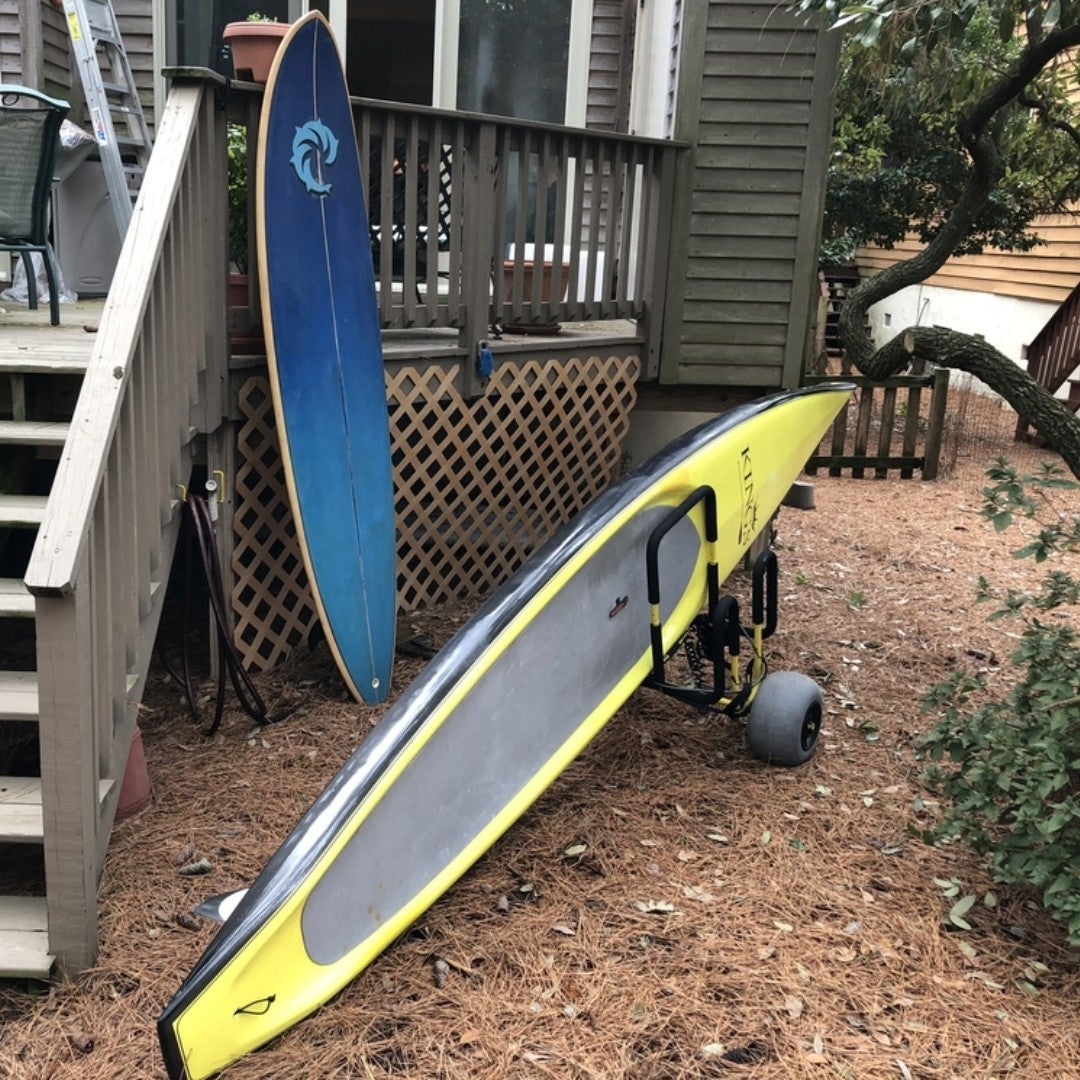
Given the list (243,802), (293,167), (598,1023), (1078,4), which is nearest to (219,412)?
(293,167)

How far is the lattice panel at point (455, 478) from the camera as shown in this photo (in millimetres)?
4254

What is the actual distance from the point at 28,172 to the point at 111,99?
2.33 metres

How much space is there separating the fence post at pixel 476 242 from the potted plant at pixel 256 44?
98 centimetres

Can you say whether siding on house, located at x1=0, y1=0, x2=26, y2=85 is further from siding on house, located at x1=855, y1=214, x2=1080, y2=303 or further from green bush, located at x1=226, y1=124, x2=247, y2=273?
siding on house, located at x1=855, y1=214, x2=1080, y2=303

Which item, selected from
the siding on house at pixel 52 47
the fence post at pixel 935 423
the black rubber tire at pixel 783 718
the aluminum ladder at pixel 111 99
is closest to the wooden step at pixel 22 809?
the black rubber tire at pixel 783 718

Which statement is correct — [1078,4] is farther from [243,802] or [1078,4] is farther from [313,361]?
[243,802]

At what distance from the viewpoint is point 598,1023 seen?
8.39ft

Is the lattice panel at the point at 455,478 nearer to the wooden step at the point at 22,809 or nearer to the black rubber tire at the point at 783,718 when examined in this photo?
the wooden step at the point at 22,809

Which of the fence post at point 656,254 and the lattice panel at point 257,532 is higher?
the fence post at point 656,254

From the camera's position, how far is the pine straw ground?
2.46 metres

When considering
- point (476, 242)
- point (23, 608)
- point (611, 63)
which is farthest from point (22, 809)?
point (611, 63)

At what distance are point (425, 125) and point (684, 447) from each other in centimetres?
181

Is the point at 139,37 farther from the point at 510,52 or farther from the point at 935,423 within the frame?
the point at 935,423

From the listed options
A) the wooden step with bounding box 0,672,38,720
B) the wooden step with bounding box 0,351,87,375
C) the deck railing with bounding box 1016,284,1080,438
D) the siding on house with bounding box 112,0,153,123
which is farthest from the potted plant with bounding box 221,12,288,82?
the deck railing with bounding box 1016,284,1080,438
